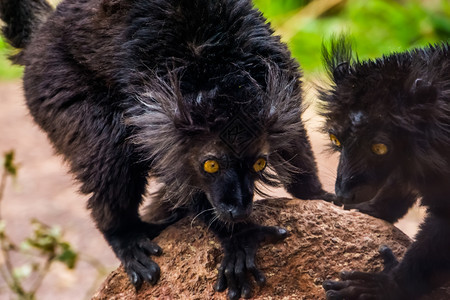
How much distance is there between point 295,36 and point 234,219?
709 centimetres

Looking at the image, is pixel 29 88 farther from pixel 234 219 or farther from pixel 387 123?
pixel 387 123

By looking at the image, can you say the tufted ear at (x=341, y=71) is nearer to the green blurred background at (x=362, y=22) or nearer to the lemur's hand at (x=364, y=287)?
the lemur's hand at (x=364, y=287)

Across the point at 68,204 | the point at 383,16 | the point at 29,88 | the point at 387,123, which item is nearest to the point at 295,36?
Answer: the point at 383,16

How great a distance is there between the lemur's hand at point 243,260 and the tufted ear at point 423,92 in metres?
1.07

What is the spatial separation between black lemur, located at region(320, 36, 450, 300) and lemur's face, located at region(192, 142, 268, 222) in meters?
0.49

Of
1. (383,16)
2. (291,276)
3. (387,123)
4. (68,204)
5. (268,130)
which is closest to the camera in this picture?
(387,123)

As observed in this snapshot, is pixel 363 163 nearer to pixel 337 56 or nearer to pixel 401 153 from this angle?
pixel 401 153

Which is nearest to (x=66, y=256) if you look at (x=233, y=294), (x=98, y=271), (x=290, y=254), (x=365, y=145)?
(x=98, y=271)

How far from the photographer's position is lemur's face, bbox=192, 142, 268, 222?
3.47 m

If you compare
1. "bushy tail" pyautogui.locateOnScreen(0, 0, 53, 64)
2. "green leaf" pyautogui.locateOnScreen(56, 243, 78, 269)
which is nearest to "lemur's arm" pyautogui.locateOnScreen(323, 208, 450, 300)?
"green leaf" pyautogui.locateOnScreen(56, 243, 78, 269)

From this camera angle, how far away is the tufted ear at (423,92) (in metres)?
3.25

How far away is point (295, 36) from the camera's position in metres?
10.1

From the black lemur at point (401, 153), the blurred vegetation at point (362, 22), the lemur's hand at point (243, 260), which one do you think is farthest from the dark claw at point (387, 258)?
the blurred vegetation at point (362, 22)

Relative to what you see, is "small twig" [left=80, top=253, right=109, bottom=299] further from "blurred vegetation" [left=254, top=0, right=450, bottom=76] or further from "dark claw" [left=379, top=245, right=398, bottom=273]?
"blurred vegetation" [left=254, top=0, right=450, bottom=76]
